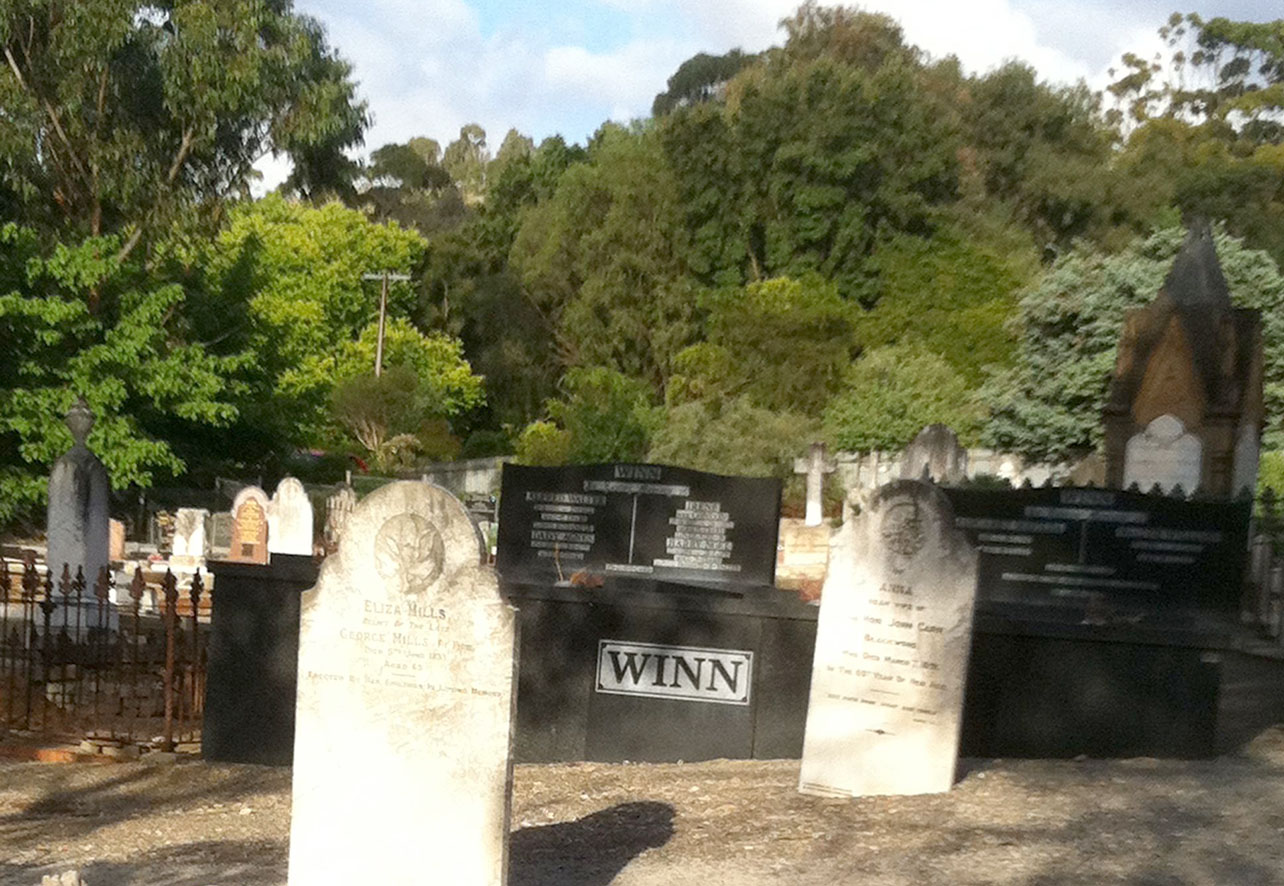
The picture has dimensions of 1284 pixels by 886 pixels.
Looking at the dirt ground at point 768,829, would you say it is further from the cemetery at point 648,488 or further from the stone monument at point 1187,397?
the stone monument at point 1187,397

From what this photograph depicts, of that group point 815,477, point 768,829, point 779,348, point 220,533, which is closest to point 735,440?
point 779,348

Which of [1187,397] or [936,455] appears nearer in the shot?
[936,455]

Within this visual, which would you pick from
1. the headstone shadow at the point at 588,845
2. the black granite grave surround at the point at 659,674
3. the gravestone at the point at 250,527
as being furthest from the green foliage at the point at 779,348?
the headstone shadow at the point at 588,845

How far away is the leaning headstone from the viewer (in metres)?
24.3

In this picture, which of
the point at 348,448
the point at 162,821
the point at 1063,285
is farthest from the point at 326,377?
the point at 162,821

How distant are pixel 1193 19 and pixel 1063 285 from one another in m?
49.2

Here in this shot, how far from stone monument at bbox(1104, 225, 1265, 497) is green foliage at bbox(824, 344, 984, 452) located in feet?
66.5

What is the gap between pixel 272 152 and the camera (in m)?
38.9

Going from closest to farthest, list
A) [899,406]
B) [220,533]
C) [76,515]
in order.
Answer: [76,515] < [220,533] < [899,406]

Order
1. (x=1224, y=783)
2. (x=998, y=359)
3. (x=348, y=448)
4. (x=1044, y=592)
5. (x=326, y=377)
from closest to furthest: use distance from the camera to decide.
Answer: (x=1224, y=783)
(x=1044, y=592)
(x=998, y=359)
(x=348, y=448)
(x=326, y=377)

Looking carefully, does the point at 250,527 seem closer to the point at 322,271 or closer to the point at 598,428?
the point at 598,428

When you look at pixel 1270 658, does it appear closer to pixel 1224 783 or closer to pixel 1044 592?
pixel 1044 592

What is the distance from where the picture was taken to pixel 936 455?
65.1 ft

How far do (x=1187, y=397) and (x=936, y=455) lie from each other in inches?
125
